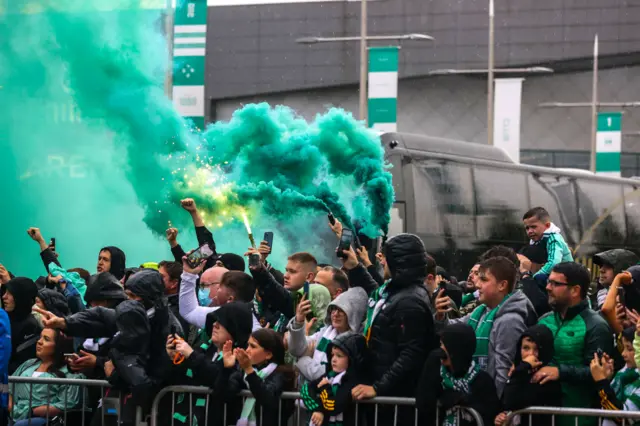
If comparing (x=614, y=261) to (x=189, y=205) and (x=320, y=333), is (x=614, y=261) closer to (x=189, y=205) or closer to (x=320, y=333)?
(x=320, y=333)

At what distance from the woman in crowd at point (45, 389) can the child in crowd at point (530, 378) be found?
10.1 ft

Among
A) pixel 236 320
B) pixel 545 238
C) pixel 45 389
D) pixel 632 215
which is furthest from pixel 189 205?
pixel 632 215

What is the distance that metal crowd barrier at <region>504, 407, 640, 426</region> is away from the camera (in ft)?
21.8

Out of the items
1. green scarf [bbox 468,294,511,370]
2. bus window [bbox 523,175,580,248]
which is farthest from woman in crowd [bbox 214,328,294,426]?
bus window [bbox 523,175,580,248]

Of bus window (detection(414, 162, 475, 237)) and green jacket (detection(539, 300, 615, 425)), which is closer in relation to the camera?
green jacket (detection(539, 300, 615, 425))

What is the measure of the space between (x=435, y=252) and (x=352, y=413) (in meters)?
11.4

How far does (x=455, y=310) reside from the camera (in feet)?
29.8

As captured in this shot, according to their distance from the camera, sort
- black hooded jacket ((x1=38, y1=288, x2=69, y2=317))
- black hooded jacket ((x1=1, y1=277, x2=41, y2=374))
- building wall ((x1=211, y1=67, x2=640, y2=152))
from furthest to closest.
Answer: building wall ((x1=211, y1=67, x2=640, y2=152)), black hooded jacket ((x1=1, y1=277, x2=41, y2=374)), black hooded jacket ((x1=38, y1=288, x2=69, y2=317))

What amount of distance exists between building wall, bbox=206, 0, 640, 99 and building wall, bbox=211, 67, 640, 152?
0.87m

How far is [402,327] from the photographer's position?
Answer: 7156 millimetres

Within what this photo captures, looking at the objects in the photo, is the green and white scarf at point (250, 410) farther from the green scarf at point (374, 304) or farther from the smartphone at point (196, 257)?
the smartphone at point (196, 257)

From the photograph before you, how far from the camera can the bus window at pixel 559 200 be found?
21.0 metres

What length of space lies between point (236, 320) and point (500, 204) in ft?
41.8

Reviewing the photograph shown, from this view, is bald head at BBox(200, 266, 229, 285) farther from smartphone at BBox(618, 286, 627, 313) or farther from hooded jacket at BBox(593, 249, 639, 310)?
smartphone at BBox(618, 286, 627, 313)
